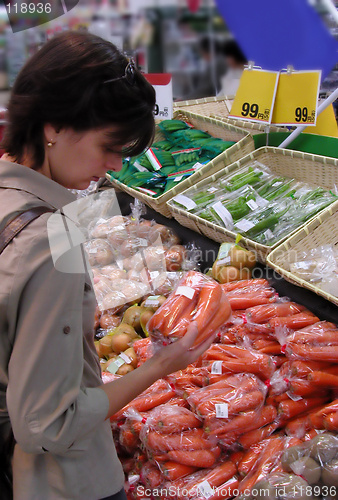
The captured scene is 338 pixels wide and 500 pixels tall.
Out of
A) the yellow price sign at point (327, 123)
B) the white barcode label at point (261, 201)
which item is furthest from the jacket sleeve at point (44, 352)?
the yellow price sign at point (327, 123)

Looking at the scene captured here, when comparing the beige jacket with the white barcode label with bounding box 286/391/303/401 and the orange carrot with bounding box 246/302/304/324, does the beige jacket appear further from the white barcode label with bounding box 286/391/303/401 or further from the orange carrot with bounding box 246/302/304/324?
the orange carrot with bounding box 246/302/304/324

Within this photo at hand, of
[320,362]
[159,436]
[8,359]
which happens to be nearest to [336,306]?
[320,362]

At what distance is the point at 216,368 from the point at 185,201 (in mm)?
1336

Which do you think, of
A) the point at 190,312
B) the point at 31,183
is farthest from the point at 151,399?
the point at 31,183

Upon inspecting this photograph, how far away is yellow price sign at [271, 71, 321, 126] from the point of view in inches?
105

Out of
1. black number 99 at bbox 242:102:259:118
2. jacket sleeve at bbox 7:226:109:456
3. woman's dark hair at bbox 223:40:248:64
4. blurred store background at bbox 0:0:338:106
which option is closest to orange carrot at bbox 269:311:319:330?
jacket sleeve at bbox 7:226:109:456

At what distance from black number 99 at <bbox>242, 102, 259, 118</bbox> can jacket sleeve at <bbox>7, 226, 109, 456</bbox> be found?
2338 mm

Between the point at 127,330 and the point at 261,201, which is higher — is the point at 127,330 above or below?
below

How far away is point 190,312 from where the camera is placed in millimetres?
1499

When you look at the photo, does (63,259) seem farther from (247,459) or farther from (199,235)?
(199,235)

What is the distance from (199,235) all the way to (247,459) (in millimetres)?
1521

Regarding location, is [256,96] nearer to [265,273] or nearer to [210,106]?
[265,273]

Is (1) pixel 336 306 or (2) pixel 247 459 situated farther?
(1) pixel 336 306

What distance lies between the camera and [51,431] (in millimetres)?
862
